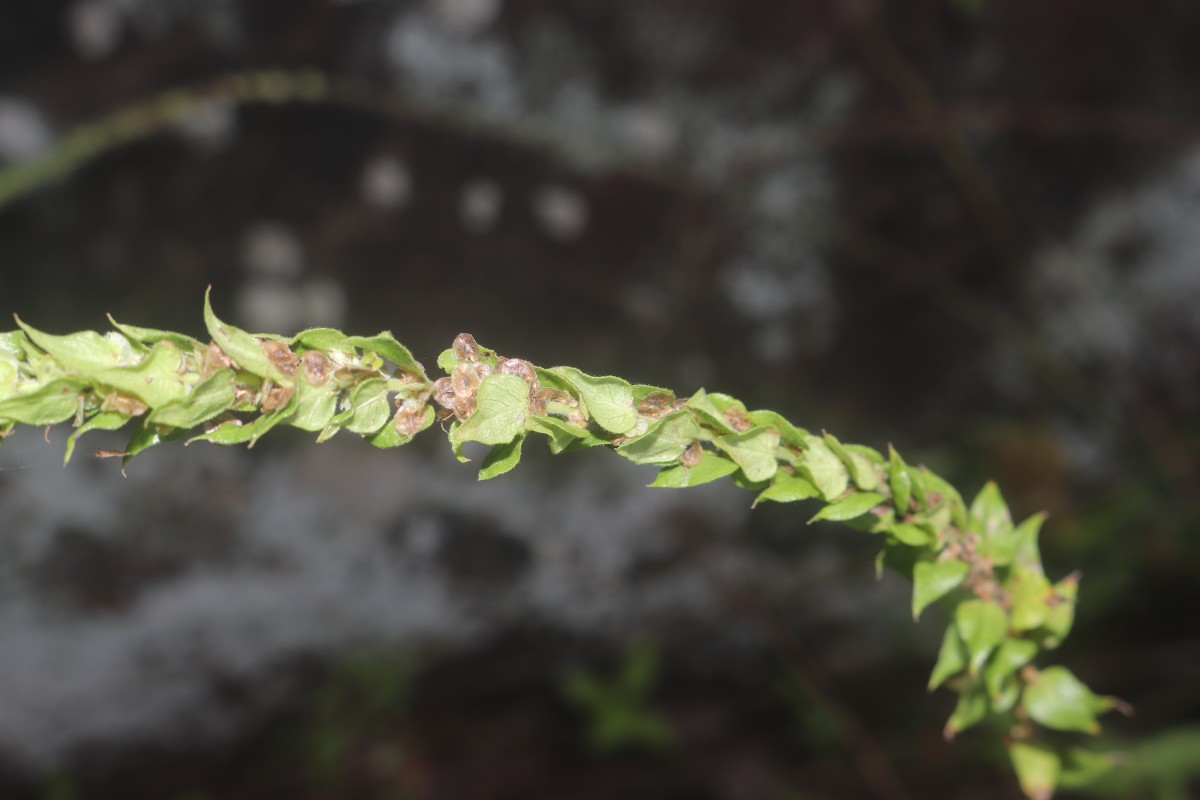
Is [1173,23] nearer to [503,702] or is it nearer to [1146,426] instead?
[1146,426]

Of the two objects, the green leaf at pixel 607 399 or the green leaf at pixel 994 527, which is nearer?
the green leaf at pixel 607 399

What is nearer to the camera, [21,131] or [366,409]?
[366,409]

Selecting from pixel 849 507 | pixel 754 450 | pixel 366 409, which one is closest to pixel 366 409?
pixel 366 409

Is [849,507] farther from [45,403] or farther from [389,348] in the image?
[45,403]

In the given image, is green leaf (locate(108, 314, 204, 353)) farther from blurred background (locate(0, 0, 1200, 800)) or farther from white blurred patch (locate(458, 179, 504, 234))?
white blurred patch (locate(458, 179, 504, 234))

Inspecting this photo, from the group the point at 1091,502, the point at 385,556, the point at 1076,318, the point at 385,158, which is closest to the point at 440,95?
the point at 385,158

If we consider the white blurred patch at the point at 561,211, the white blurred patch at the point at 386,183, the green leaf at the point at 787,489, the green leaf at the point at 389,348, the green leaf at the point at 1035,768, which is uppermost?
the white blurred patch at the point at 561,211

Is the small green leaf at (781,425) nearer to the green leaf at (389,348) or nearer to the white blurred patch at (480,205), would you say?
the green leaf at (389,348)

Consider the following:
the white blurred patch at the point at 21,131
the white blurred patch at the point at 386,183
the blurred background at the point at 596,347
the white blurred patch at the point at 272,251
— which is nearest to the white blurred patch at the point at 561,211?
the blurred background at the point at 596,347
